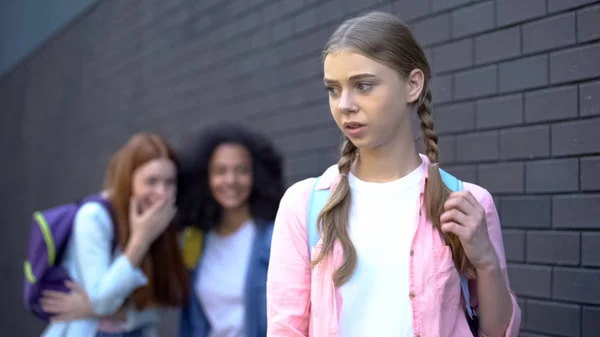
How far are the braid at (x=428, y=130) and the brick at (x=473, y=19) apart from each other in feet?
4.28

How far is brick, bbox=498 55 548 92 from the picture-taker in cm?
327

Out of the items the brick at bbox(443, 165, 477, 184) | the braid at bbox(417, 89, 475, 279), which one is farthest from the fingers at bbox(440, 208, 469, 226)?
the brick at bbox(443, 165, 477, 184)

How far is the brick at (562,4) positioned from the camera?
121 inches

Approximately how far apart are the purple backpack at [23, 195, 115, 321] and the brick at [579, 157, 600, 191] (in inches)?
109

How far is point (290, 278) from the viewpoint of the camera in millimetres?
2385

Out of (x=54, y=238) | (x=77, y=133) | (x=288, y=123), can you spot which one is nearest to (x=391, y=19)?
(x=54, y=238)

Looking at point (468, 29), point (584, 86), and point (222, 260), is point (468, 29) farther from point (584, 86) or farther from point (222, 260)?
point (222, 260)

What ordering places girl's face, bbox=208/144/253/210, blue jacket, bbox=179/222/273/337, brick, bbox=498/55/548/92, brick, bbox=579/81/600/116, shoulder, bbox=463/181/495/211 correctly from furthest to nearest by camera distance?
1. girl's face, bbox=208/144/253/210
2. blue jacket, bbox=179/222/273/337
3. brick, bbox=498/55/548/92
4. brick, bbox=579/81/600/116
5. shoulder, bbox=463/181/495/211

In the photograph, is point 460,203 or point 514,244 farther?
point 514,244

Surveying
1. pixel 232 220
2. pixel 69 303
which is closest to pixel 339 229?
pixel 232 220

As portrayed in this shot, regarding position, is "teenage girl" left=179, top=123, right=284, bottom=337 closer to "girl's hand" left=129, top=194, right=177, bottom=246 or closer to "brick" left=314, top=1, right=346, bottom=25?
"girl's hand" left=129, top=194, right=177, bottom=246

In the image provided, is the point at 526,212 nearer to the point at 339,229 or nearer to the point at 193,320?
the point at 339,229

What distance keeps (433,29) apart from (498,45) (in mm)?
548

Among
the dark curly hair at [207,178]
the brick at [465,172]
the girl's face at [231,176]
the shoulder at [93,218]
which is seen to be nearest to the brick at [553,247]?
the brick at [465,172]
